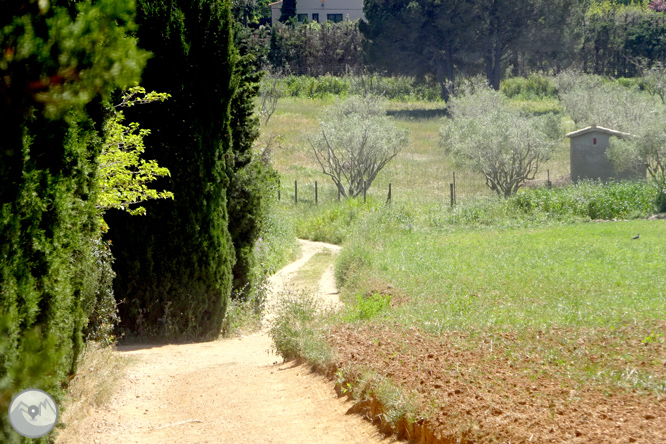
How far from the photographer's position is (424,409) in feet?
17.0

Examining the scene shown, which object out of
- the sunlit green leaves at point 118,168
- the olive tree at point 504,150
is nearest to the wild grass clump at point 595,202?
the olive tree at point 504,150

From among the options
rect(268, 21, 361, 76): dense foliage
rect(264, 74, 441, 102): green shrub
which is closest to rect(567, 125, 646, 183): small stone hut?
rect(264, 74, 441, 102): green shrub

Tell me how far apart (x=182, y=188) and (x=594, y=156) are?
22.7 meters

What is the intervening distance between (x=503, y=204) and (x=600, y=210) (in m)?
3.23

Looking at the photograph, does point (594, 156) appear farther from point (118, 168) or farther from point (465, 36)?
point (465, 36)

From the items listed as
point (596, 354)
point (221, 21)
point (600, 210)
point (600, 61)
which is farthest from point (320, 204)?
point (600, 61)

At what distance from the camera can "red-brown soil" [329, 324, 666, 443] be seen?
4500 millimetres

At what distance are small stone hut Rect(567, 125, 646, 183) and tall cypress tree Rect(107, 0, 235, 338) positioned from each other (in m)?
21.4

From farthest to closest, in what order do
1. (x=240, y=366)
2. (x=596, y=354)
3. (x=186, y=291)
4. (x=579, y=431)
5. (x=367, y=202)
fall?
(x=367, y=202), (x=186, y=291), (x=240, y=366), (x=596, y=354), (x=579, y=431)

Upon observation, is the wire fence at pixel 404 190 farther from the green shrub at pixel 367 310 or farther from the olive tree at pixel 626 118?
the green shrub at pixel 367 310

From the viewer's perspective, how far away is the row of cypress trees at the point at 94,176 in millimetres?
3002

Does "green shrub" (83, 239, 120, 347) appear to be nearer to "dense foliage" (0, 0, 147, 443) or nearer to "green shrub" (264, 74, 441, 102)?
"dense foliage" (0, 0, 147, 443)

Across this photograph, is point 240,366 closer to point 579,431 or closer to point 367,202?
point 579,431

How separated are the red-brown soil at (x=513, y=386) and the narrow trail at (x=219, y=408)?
0.53m
